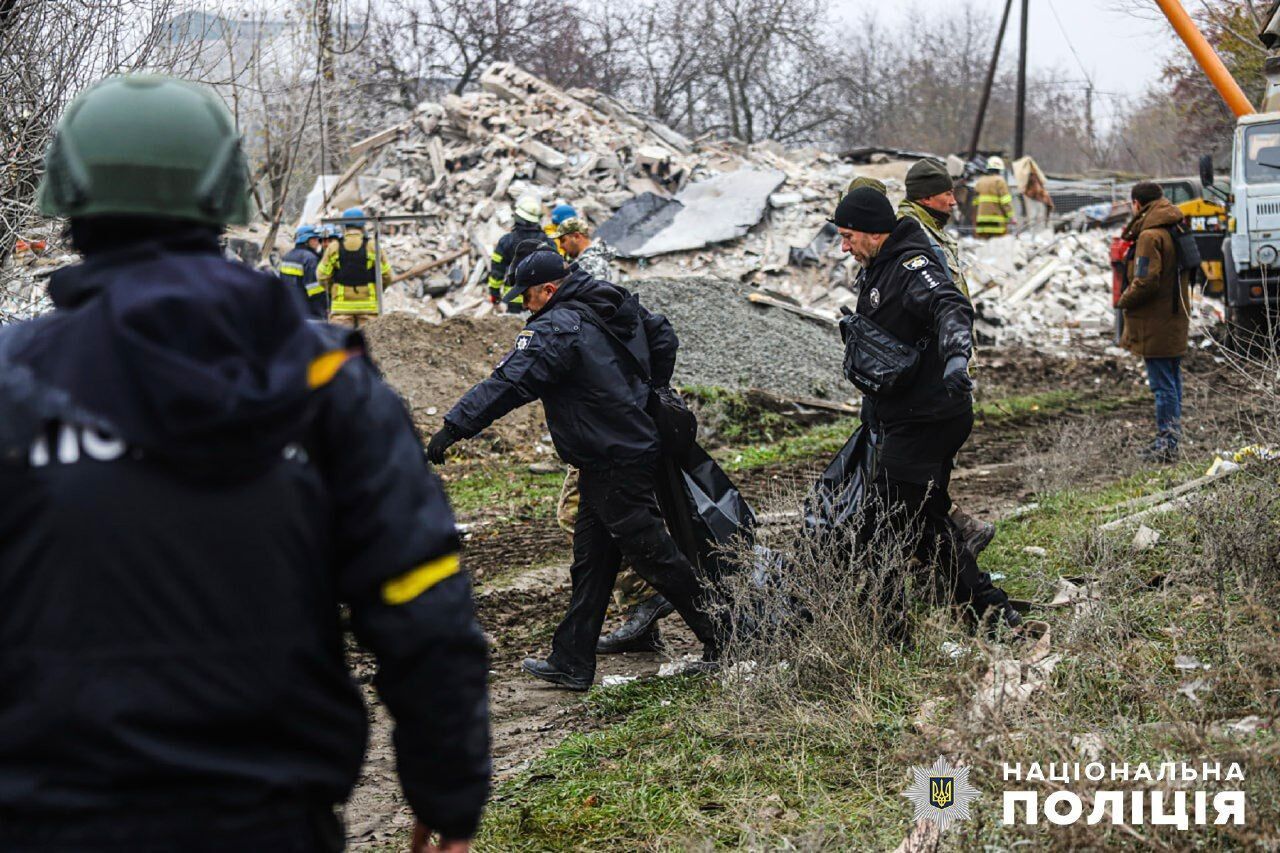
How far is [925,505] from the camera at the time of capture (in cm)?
543

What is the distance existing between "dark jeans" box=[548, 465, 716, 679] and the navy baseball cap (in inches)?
33.6

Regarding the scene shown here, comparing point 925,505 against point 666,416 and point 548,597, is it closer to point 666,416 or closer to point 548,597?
point 666,416

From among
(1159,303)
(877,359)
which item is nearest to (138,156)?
(877,359)

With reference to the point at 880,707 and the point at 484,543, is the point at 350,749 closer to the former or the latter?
the point at 880,707

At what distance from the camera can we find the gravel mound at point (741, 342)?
569 inches

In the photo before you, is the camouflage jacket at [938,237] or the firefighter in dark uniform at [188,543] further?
the camouflage jacket at [938,237]

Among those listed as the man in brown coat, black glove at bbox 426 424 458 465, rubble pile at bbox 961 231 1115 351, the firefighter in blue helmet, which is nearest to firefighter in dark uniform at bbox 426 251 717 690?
black glove at bbox 426 424 458 465

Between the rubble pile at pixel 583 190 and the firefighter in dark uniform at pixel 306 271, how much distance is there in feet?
12.0

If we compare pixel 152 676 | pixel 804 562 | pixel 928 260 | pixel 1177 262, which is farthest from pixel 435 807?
pixel 1177 262

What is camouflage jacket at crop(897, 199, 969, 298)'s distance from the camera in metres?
5.64

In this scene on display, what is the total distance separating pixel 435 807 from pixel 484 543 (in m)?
6.76

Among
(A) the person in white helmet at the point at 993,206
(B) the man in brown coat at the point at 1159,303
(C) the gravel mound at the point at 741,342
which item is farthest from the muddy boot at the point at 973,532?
(A) the person in white helmet at the point at 993,206

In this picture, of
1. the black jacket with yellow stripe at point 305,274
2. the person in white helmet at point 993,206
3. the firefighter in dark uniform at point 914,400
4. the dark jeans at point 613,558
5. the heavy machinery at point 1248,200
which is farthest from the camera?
the person in white helmet at point 993,206

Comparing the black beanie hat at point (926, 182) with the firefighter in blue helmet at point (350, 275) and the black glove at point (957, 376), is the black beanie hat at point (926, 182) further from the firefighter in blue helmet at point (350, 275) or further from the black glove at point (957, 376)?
the firefighter in blue helmet at point (350, 275)
